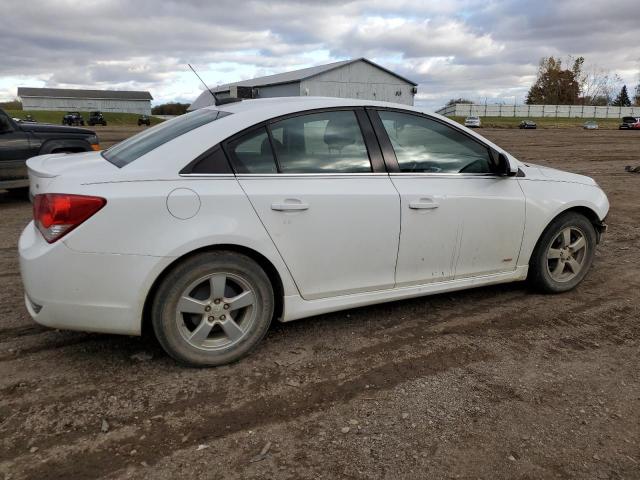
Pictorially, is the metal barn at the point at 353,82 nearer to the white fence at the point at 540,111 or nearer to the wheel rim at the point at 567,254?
the white fence at the point at 540,111

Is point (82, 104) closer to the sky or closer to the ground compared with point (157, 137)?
closer to the sky

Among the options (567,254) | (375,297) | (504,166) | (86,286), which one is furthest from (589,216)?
(86,286)

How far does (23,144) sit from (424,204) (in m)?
7.34

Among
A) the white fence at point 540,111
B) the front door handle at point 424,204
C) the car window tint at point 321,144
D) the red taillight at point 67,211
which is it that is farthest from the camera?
the white fence at point 540,111

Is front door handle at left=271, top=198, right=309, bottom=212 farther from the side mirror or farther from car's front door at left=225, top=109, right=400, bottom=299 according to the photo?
the side mirror

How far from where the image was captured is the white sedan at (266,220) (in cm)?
286

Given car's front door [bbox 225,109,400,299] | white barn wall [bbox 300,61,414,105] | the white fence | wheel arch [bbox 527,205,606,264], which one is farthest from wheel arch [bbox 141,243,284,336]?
the white fence

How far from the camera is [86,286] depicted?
2.85m

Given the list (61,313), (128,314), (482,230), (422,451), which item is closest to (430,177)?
(482,230)

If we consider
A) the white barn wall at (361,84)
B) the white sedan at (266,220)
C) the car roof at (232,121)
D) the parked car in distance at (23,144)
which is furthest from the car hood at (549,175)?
the white barn wall at (361,84)

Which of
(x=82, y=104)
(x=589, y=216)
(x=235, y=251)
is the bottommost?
(x=235, y=251)

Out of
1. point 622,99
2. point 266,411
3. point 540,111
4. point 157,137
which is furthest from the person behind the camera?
point 622,99

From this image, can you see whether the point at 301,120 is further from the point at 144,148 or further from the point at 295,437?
the point at 295,437

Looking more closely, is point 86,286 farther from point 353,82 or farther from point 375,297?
point 353,82
